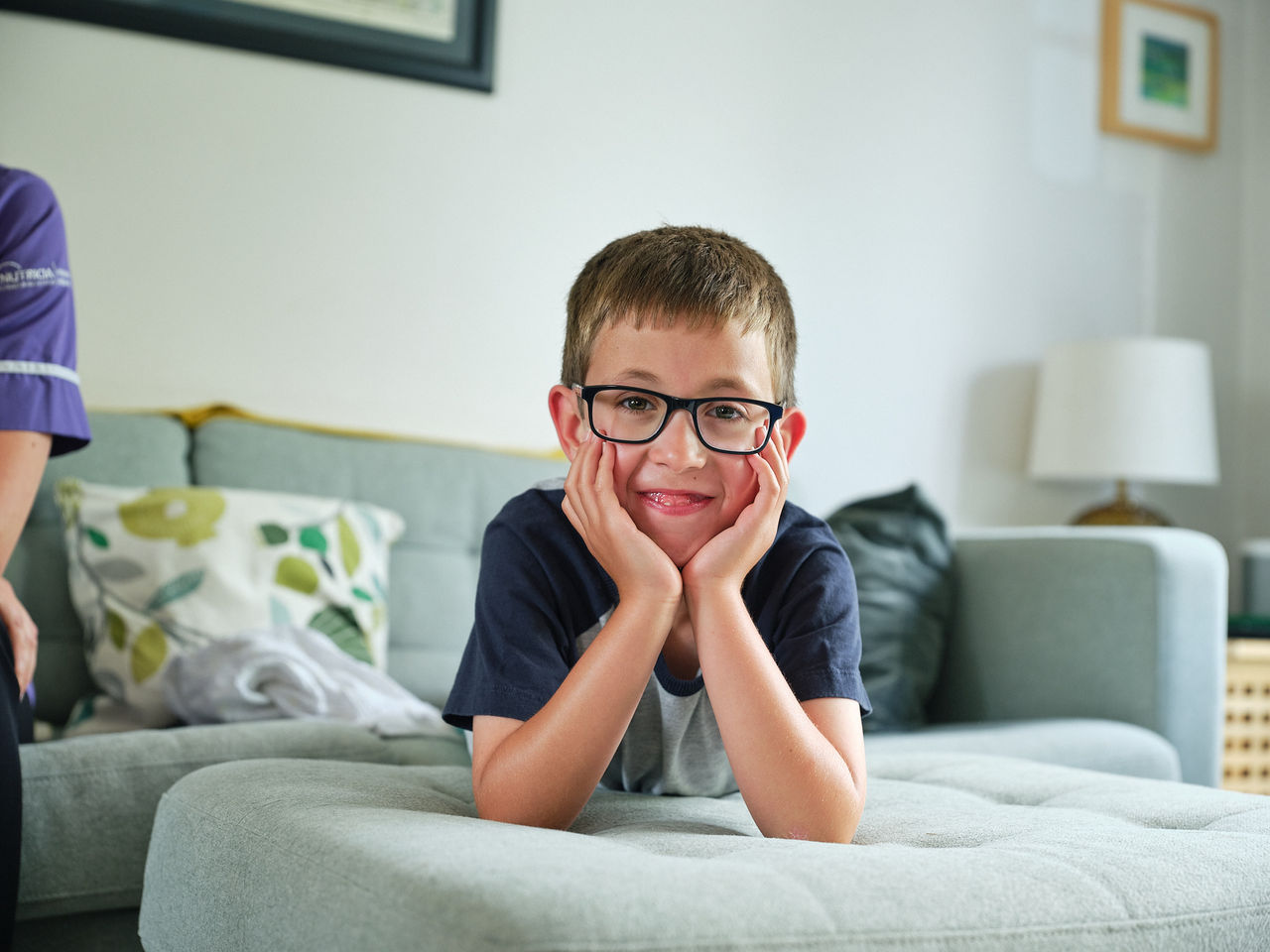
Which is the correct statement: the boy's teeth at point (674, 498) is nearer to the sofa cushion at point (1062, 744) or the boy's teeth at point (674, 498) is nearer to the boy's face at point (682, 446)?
the boy's face at point (682, 446)

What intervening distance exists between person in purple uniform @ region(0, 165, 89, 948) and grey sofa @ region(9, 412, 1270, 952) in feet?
0.38

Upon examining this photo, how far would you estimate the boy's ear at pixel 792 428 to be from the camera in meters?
1.18

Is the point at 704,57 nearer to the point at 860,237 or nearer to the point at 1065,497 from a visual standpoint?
the point at 860,237

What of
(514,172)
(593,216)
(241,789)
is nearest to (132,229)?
(514,172)

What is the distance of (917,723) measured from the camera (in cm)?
194

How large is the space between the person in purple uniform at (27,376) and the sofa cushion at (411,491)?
56 cm

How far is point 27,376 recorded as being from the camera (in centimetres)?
134

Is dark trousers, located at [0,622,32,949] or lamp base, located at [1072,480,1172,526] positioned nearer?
dark trousers, located at [0,622,32,949]

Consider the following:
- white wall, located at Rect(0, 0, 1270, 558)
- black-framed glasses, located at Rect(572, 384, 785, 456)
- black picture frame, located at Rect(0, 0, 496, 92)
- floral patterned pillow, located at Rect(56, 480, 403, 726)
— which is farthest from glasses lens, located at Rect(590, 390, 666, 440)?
black picture frame, located at Rect(0, 0, 496, 92)

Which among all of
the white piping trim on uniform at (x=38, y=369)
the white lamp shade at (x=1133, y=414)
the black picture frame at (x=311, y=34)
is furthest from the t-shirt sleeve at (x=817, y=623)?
the white lamp shade at (x=1133, y=414)

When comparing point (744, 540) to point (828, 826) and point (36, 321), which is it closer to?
point (828, 826)

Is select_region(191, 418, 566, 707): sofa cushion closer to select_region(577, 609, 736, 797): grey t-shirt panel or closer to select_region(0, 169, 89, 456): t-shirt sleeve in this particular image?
select_region(0, 169, 89, 456): t-shirt sleeve

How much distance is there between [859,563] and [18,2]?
68.9 inches

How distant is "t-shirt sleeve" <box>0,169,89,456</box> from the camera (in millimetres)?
1334
